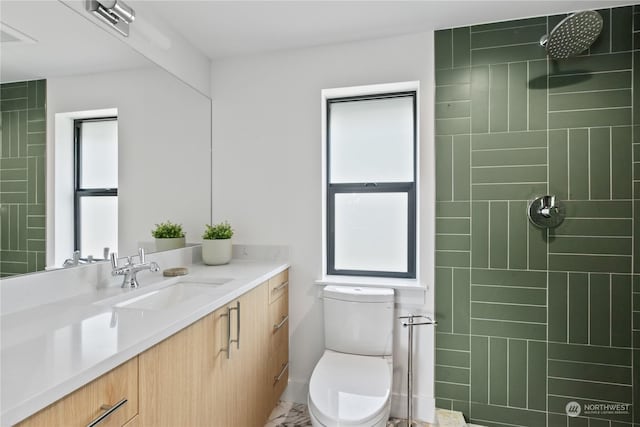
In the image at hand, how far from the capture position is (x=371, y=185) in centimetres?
215

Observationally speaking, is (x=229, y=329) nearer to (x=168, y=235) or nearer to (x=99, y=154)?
(x=168, y=235)

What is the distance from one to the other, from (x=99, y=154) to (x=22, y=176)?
371 millimetres

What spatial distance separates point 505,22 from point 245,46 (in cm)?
161

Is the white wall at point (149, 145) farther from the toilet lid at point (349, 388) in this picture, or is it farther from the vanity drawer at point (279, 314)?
the toilet lid at point (349, 388)

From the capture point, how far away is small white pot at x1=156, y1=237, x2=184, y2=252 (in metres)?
1.79

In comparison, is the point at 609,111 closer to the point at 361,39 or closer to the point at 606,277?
the point at 606,277

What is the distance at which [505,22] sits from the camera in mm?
1813

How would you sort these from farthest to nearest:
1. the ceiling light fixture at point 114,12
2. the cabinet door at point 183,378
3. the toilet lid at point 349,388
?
1. the ceiling light fixture at point 114,12
2. the toilet lid at point 349,388
3. the cabinet door at point 183,378

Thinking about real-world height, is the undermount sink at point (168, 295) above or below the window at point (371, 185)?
below

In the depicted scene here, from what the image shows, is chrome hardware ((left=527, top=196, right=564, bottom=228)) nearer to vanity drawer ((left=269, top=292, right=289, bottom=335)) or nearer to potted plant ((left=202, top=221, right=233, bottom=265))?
vanity drawer ((left=269, top=292, right=289, bottom=335))

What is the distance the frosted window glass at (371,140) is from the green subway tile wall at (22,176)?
1.56m

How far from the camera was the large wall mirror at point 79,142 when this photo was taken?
1106mm

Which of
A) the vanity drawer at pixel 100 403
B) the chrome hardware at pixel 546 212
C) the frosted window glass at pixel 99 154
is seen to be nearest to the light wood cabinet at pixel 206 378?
the vanity drawer at pixel 100 403

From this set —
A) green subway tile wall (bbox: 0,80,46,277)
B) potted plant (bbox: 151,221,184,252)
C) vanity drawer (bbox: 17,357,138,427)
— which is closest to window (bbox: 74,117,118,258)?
green subway tile wall (bbox: 0,80,46,277)
